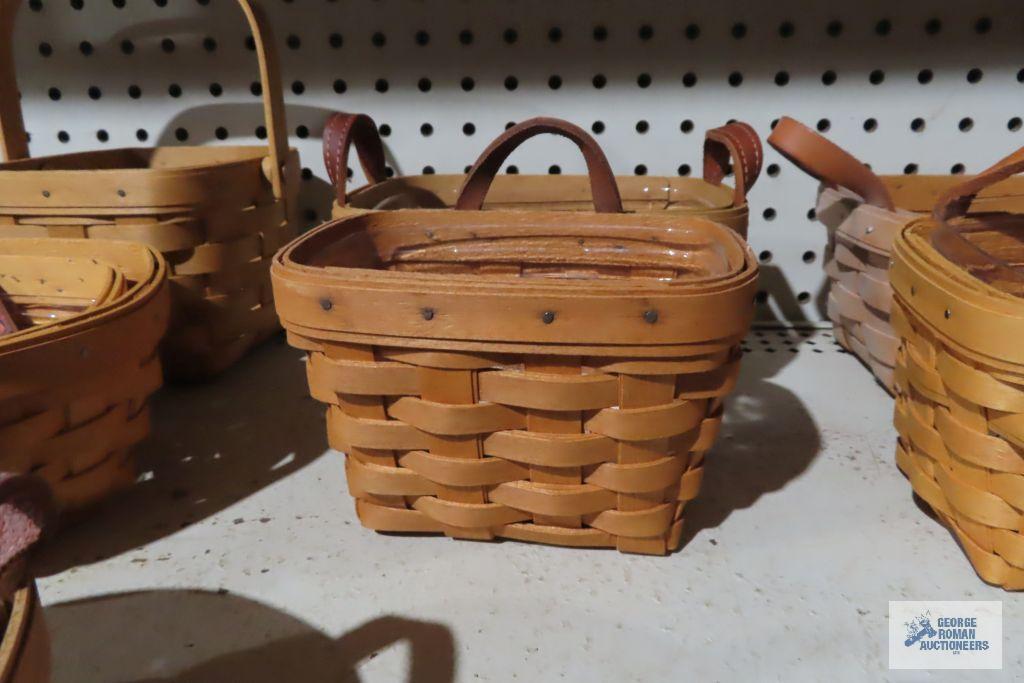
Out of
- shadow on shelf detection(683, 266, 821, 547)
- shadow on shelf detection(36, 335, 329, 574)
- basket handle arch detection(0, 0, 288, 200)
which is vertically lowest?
shadow on shelf detection(683, 266, 821, 547)

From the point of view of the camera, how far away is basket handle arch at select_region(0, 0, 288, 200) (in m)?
0.67

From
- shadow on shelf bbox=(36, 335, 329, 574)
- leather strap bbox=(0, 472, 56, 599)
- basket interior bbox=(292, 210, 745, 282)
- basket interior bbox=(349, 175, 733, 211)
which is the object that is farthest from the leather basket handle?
leather strap bbox=(0, 472, 56, 599)

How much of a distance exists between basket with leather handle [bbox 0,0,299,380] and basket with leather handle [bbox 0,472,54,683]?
0.42 metres

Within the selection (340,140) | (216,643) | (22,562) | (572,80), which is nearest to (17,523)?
(22,562)

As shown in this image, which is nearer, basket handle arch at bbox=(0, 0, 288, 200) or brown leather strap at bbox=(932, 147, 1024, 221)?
brown leather strap at bbox=(932, 147, 1024, 221)

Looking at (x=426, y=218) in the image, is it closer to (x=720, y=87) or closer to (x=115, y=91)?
(x=720, y=87)

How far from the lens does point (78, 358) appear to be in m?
0.43

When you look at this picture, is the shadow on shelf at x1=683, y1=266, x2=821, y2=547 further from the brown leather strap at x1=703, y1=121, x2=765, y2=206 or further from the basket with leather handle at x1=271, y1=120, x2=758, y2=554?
the brown leather strap at x1=703, y1=121, x2=765, y2=206

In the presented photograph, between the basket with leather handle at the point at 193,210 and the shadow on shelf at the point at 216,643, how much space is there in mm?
301

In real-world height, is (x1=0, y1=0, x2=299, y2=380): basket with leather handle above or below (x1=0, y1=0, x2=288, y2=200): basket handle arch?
below

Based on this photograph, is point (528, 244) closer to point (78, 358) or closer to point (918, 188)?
point (78, 358)

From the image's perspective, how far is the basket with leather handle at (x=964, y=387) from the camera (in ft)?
1.21

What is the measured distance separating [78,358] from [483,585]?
0.94 feet

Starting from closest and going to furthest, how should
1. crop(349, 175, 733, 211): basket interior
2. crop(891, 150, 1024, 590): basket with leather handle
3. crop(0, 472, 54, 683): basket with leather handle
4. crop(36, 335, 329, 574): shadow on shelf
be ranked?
1. crop(0, 472, 54, 683): basket with leather handle
2. crop(891, 150, 1024, 590): basket with leather handle
3. crop(36, 335, 329, 574): shadow on shelf
4. crop(349, 175, 733, 211): basket interior
